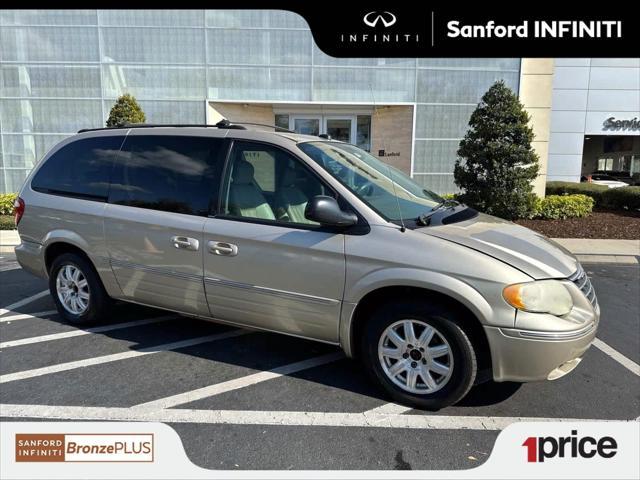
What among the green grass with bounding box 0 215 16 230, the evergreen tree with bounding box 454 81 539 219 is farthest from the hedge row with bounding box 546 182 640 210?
the green grass with bounding box 0 215 16 230

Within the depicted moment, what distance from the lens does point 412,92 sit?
12.8 meters

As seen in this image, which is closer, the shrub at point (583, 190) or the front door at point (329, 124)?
the front door at point (329, 124)

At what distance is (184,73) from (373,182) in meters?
10.8

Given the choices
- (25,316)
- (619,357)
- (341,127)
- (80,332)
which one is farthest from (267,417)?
(341,127)

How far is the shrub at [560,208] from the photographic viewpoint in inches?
421

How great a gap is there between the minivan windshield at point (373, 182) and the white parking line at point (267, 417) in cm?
132

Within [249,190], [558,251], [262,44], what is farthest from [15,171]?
[558,251]

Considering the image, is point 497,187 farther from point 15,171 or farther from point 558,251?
point 15,171

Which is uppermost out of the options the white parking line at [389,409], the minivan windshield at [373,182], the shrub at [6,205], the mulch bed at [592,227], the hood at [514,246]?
the minivan windshield at [373,182]

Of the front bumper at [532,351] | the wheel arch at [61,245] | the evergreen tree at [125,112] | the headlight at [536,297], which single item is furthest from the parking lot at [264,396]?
the evergreen tree at [125,112]

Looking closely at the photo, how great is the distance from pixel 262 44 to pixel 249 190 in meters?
10.4

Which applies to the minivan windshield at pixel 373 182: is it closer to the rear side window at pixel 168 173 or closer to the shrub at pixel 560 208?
the rear side window at pixel 168 173

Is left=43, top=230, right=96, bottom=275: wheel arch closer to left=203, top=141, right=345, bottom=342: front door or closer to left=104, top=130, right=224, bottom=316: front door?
left=104, top=130, right=224, bottom=316: front door

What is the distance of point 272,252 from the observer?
322 centimetres
